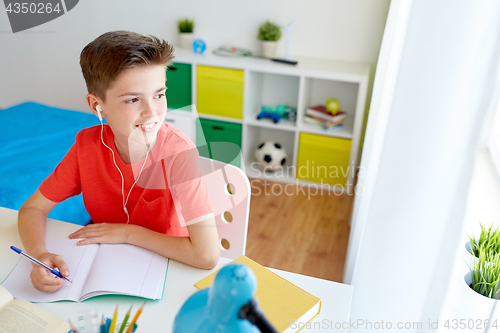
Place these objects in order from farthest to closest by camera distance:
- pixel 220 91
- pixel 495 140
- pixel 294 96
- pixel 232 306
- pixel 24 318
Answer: pixel 294 96 < pixel 220 91 < pixel 495 140 < pixel 24 318 < pixel 232 306

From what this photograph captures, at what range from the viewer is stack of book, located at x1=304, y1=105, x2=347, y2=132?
8.64 ft

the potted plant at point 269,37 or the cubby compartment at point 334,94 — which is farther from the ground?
the potted plant at point 269,37

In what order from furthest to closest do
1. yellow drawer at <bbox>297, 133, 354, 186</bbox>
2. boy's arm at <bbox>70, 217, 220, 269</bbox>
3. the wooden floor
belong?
yellow drawer at <bbox>297, 133, 354, 186</bbox> → the wooden floor → boy's arm at <bbox>70, 217, 220, 269</bbox>

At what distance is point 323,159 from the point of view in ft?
8.80

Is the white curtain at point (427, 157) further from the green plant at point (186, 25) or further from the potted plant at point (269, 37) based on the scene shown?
the green plant at point (186, 25)

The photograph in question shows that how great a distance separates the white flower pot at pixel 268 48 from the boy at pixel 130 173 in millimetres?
1845

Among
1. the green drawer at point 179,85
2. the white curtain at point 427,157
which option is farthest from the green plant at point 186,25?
the white curtain at point 427,157

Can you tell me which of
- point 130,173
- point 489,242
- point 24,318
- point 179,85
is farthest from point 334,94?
point 24,318

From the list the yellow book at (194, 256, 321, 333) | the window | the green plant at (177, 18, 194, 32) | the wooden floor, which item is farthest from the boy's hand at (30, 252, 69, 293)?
the green plant at (177, 18, 194, 32)

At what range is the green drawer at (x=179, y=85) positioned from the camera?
9.03 feet

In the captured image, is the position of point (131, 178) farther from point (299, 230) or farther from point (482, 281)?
point (299, 230)

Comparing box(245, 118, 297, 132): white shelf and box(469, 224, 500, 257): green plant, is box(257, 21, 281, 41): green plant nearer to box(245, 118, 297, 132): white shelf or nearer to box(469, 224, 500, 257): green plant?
box(245, 118, 297, 132): white shelf

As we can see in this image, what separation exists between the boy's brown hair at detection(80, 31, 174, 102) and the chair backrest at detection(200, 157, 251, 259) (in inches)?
11.7

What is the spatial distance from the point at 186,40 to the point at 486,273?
2.41 meters
